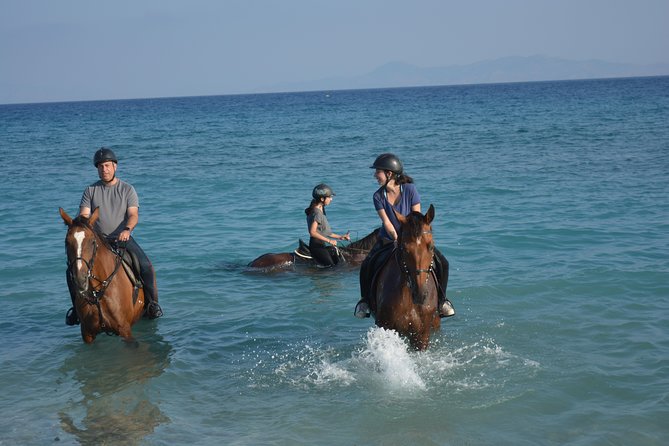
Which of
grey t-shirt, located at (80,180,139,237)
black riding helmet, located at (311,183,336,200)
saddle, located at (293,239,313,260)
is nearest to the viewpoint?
grey t-shirt, located at (80,180,139,237)

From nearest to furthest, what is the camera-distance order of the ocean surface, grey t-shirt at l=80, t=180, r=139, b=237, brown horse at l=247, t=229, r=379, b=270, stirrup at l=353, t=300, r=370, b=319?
the ocean surface < stirrup at l=353, t=300, r=370, b=319 < grey t-shirt at l=80, t=180, r=139, b=237 < brown horse at l=247, t=229, r=379, b=270

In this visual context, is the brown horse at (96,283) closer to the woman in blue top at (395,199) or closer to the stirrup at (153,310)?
the stirrup at (153,310)

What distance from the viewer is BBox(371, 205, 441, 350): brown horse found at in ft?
25.5

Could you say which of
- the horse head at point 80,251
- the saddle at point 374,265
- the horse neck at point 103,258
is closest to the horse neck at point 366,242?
the saddle at point 374,265

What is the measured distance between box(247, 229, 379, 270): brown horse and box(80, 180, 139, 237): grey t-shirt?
497 centimetres

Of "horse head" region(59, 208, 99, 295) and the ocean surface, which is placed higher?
"horse head" region(59, 208, 99, 295)

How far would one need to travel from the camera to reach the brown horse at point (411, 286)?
7785 millimetres

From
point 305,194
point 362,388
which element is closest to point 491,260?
point 362,388

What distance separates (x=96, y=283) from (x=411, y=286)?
397 centimetres

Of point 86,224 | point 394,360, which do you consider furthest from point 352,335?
point 86,224

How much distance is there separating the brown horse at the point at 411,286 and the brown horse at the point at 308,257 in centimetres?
556

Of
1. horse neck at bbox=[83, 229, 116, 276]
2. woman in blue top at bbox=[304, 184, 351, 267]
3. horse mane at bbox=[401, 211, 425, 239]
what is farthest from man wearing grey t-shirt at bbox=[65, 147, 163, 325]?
woman in blue top at bbox=[304, 184, 351, 267]

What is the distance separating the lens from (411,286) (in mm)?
7926

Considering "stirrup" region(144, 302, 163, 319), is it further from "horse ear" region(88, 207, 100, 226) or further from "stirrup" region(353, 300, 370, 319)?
"stirrup" region(353, 300, 370, 319)
